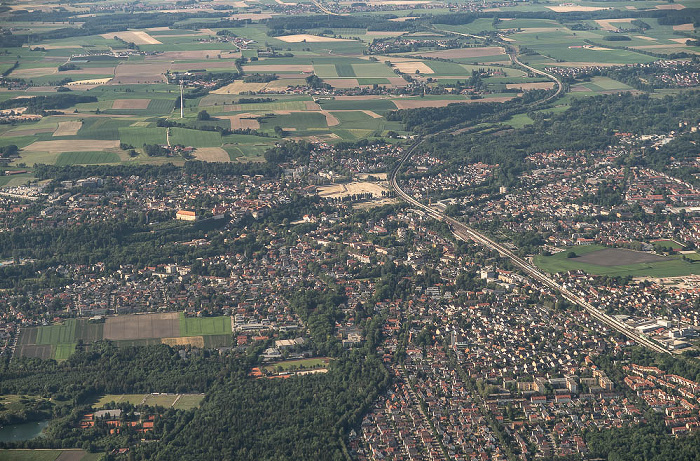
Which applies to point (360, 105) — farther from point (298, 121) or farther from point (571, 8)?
point (571, 8)

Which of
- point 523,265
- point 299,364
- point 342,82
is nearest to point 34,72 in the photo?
point 342,82

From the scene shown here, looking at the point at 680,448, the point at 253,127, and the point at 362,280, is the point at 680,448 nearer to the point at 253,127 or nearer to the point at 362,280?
the point at 362,280

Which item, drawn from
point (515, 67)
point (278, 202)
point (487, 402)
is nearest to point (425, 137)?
point (278, 202)

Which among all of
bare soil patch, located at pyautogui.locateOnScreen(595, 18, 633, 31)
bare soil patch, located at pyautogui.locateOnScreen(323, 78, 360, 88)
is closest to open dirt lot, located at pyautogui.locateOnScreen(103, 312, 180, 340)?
bare soil patch, located at pyautogui.locateOnScreen(323, 78, 360, 88)

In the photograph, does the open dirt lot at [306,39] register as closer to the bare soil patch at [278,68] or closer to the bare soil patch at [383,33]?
the bare soil patch at [383,33]

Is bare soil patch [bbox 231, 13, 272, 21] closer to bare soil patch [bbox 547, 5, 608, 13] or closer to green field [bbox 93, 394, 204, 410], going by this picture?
bare soil patch [bbox 547, 5, 608, 13]

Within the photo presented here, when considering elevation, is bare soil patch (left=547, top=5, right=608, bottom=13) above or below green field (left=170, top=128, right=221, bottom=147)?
below
